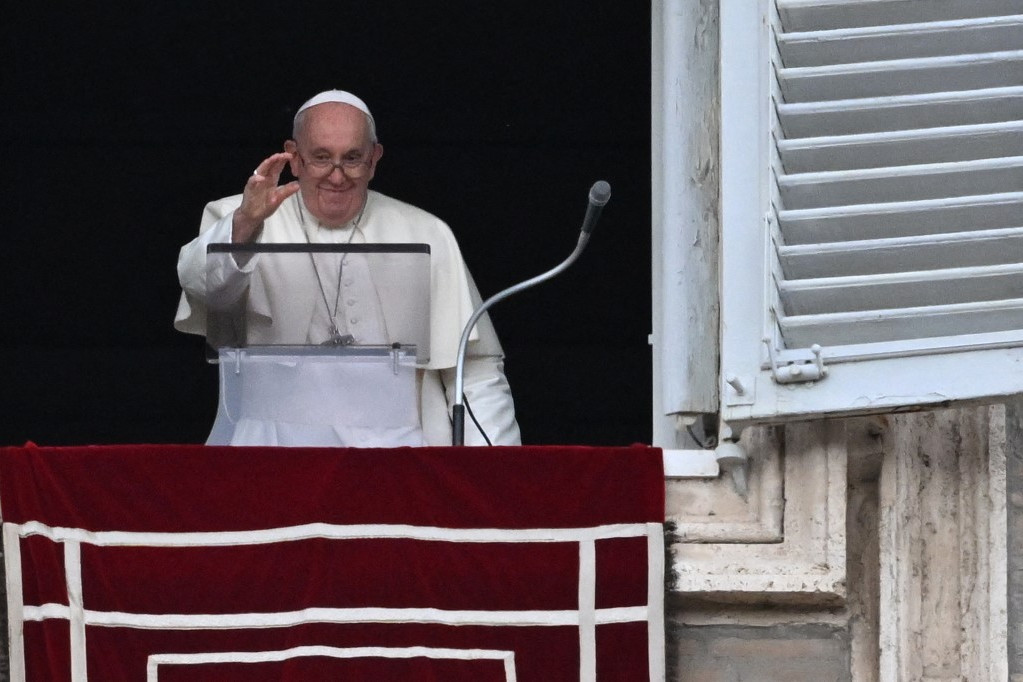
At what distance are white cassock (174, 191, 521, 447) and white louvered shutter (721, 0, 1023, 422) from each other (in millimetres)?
743

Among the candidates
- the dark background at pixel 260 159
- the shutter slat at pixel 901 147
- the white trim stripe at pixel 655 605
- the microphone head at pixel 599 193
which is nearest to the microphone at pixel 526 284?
the microphone head at pixel 599 193

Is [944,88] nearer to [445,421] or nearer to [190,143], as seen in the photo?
[445,421]

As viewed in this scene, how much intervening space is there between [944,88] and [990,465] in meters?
0.68

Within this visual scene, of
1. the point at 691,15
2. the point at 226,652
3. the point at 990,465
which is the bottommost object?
the point at 226,652

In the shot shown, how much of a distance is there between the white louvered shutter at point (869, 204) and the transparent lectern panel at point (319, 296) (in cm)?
65

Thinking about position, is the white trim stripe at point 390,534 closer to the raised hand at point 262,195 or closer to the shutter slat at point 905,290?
the shutter slat at point 905,290

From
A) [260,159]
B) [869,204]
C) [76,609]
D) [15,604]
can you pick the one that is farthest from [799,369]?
[260,159]

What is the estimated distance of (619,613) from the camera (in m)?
3.91

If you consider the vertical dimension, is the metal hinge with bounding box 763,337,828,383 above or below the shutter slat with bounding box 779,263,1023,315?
below

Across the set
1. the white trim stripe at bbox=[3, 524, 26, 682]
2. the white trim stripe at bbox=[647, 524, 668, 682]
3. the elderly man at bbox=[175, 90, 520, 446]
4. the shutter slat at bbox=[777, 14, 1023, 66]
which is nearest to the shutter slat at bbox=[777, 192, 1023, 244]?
the shutter slat at bbox=[777, 14, 1023, 66]

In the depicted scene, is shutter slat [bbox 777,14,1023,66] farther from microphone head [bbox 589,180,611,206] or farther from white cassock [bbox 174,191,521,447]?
white cassock [bbox 174,191,521,447]

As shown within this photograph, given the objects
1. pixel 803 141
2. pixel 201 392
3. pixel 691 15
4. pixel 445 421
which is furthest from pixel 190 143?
pixel 803 141

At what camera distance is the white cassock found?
4.25 m

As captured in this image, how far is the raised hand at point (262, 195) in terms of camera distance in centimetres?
439
